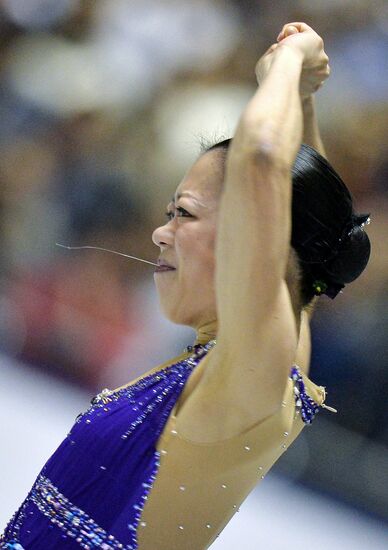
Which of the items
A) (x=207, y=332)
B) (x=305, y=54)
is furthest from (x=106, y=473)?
(x=305, y=54)

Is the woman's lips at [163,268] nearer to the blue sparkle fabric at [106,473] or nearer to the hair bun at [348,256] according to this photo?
the blue sparkle fabric at [106,473]

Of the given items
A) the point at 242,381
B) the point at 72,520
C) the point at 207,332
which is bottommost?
the point at 72,520

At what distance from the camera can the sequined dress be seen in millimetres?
1178

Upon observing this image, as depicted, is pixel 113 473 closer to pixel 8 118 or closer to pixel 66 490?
pixel 66 490

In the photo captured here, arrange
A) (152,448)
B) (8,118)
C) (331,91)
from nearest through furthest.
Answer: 1. (152,448)
2. (331,91)
3. (8,118)

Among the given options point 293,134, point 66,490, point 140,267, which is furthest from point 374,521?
point 293,134

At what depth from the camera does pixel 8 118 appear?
426cm

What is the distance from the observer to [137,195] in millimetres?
3783

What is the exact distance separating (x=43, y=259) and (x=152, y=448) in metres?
2.94

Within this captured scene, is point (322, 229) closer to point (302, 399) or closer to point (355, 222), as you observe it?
point (355, 222)

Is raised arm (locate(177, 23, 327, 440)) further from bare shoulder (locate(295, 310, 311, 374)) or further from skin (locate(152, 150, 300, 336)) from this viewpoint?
bare shoulder (locate(295, 310, 311, 374))

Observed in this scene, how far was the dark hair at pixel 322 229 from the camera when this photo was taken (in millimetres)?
1186

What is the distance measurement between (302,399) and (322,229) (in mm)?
276

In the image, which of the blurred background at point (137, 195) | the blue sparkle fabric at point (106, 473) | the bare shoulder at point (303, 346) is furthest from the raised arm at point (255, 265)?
the blurred background at point (137, 195)
